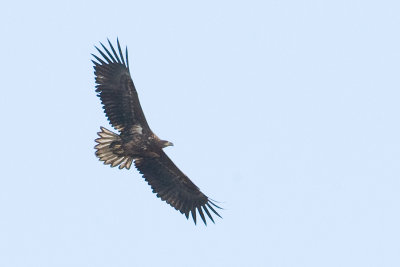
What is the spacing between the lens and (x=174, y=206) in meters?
22.3

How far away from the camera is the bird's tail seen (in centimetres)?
2112

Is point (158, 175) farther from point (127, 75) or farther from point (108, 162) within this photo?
point (127, 75)

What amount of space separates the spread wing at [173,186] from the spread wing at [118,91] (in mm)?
1349

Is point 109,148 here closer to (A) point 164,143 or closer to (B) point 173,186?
(A) point 164,143

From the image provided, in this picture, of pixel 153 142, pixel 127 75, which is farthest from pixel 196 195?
pixel 127 75

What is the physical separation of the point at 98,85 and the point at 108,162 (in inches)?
72.3

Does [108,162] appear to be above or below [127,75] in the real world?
below

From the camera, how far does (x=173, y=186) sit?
22.2m

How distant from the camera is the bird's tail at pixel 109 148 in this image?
21125 millimetres

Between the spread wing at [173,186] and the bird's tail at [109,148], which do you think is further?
the spread wing at [173,186]

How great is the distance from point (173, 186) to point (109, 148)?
6.50 ft

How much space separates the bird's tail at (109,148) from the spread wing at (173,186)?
0.65 metres

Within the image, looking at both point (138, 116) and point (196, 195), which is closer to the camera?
point (138, 116)

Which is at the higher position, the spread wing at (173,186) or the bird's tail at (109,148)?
the spread wing at (173,186)
